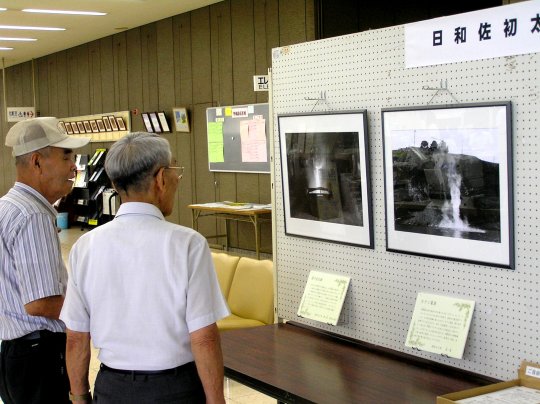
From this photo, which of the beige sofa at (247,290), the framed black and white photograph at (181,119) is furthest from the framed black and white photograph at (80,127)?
the beige sofa at (247,290)

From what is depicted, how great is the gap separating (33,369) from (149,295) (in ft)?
2.54

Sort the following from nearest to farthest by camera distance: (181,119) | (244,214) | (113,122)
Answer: (244,214), (181,119), (113,122)

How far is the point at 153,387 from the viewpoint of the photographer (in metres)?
2.14

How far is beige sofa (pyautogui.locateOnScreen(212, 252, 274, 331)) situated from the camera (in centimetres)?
461

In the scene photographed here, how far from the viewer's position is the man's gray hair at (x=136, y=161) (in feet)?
7.17

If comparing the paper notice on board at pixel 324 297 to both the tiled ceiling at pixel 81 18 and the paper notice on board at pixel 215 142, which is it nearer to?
the paper notice on board at pixel 215 142

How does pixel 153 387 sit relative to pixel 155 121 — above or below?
below

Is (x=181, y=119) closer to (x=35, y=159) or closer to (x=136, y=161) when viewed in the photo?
(x=35, y=159)

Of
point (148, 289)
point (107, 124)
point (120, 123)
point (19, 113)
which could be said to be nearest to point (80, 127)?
point (107, 124)

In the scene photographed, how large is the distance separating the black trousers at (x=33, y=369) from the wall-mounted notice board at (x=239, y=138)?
6.95m

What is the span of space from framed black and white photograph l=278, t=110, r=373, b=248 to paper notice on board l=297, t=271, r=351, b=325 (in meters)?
0.18

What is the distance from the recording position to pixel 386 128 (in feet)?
8.82

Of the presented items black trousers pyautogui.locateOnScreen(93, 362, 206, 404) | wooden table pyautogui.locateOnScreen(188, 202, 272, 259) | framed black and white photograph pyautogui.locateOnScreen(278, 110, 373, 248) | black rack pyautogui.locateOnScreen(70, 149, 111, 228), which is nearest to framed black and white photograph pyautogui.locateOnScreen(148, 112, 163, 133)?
black rack pyautogui.locateOnScreen(70, 149, 111, 228)

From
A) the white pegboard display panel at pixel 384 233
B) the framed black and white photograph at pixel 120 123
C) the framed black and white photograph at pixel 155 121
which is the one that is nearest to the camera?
the white pegboard display panel at pixel 384 233
